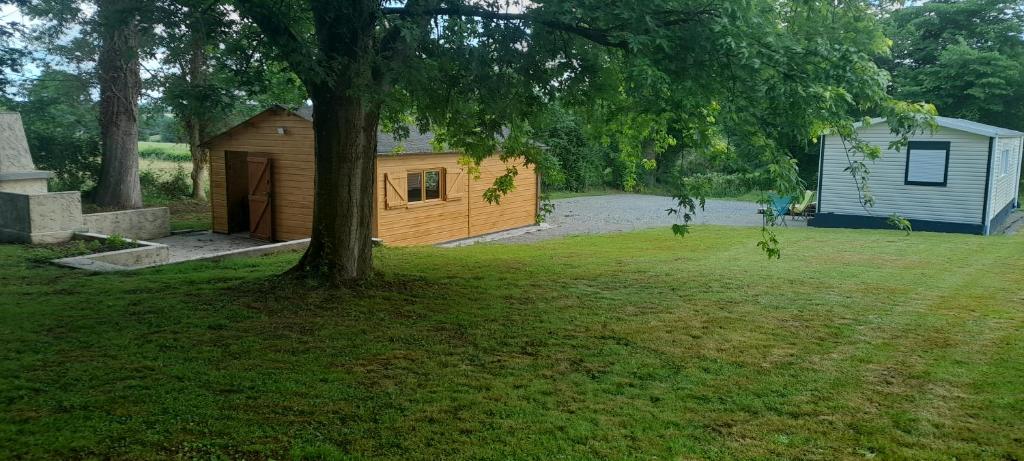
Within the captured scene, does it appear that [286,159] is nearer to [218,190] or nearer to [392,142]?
[392,142]

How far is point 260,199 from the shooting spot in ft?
50.2

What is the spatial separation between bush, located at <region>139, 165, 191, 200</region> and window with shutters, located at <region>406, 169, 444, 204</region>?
414 inches

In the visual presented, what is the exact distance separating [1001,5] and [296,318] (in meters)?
30.1

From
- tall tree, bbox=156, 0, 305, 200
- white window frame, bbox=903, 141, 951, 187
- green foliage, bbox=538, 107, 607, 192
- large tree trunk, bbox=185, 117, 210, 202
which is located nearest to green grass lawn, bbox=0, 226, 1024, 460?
→ tall tree, bbox=156, 0, 305, 200

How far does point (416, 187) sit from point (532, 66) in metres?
8.89

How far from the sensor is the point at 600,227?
746 inches

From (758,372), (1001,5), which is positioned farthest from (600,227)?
(1001,5)

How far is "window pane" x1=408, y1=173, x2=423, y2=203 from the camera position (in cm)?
1526

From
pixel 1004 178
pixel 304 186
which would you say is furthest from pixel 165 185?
pixel 1004 178

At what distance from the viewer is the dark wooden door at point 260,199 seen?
15109 mm

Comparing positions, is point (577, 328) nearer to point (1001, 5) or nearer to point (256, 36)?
point (256, 36)

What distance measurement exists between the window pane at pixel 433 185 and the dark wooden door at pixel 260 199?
3.36m

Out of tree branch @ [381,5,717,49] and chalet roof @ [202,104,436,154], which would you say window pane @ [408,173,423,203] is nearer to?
chalet roof @ [202,104,436,154]

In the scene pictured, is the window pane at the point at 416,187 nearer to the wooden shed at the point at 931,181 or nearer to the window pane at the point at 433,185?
the window pane at the point at 433,185
